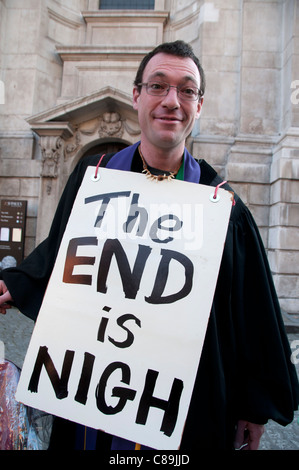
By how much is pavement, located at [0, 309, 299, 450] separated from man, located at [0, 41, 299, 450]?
34.3 inches

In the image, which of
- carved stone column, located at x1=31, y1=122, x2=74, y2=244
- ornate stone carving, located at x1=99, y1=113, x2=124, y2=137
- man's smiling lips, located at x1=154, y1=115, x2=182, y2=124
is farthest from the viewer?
ornate stone carving, located at x1=99, y1=113, x2=124, y2=137

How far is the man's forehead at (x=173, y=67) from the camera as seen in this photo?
50.3 inches

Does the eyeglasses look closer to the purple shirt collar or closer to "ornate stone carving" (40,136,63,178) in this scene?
the purple shirt collar

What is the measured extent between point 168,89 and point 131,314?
0.91 metres

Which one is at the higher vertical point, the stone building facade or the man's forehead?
the stone building facade

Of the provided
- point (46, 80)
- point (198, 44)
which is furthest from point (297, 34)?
point (46, 80)

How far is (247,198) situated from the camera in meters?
6.41

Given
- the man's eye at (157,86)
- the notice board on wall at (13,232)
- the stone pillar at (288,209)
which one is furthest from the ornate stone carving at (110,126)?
the man's eye at (157,86)

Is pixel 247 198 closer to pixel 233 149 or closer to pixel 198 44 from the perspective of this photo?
pixel 233 149

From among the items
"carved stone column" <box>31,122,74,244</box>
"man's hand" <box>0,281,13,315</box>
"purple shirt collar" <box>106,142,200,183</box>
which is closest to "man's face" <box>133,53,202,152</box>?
"purple shirt collar" <box>106,142,200,183</box>

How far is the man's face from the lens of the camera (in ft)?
4.18

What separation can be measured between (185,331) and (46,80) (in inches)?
322

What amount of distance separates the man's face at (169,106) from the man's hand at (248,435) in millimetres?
1163

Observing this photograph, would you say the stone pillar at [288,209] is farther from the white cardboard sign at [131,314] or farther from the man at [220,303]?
the white cardboard sign at [131,314]
